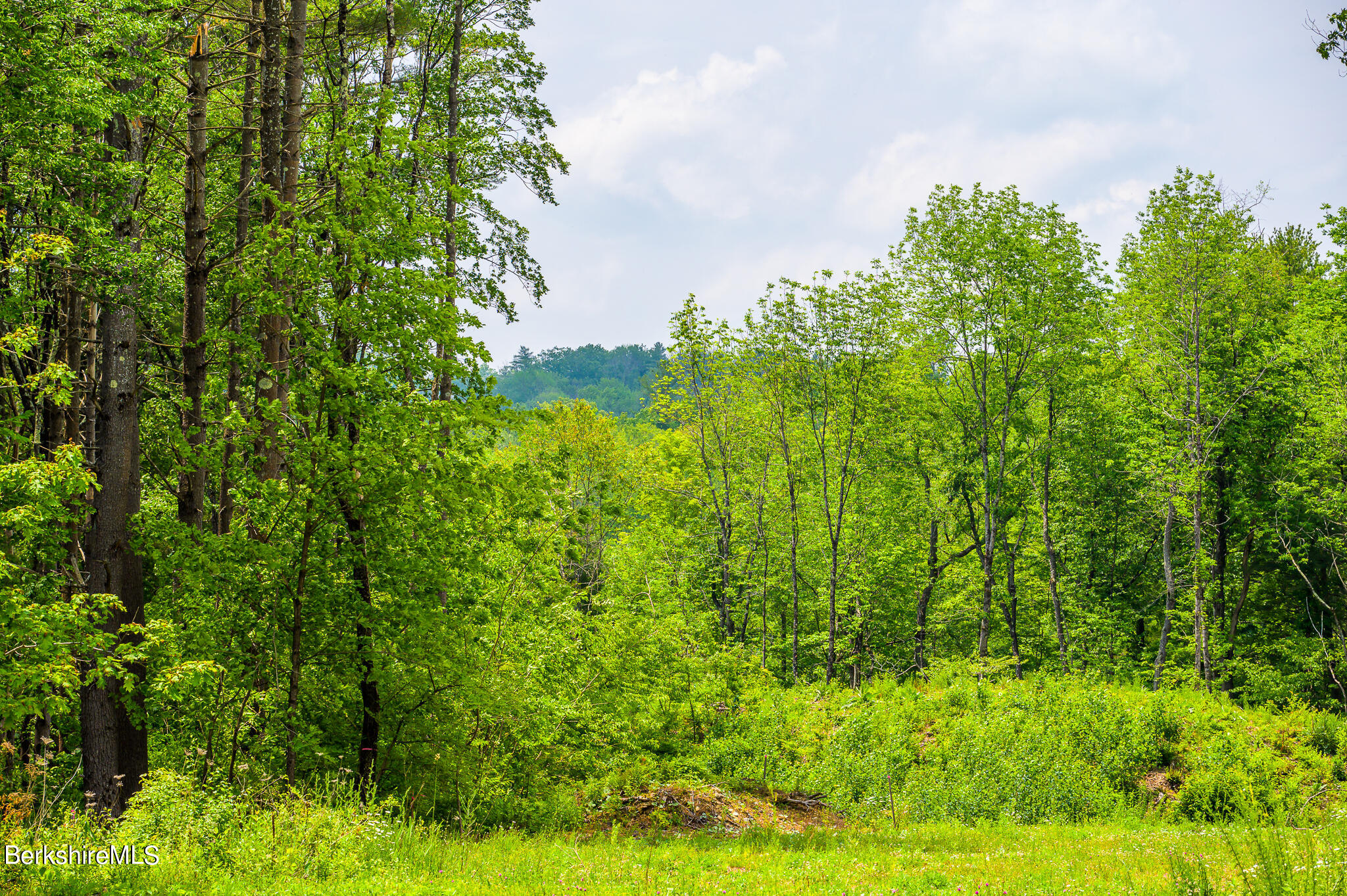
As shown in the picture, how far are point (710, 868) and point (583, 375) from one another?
573ft

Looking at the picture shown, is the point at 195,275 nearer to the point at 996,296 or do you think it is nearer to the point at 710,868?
the point at 710,868

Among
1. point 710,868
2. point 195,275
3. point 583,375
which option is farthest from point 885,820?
point 583,375

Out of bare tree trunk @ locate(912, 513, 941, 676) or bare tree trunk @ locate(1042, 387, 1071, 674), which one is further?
bare tree trunk @ locate(912, 513, 941, 676)

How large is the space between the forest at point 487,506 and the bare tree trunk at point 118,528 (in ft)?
0.17

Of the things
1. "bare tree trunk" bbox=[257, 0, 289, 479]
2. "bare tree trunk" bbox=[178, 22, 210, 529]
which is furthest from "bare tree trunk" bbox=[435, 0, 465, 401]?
"bare tree trunk" bbox=[178, 22, 210, 529]

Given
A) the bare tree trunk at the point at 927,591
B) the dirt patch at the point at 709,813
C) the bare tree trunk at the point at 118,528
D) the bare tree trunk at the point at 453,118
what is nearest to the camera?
the bare tree trunk at the point at 118,528

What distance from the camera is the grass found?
213 inches

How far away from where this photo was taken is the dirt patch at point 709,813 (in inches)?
432

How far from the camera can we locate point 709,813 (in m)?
11.7

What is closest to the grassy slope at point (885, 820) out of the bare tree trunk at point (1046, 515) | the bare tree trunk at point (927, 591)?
the bare tree trunk at point (1046, 515)

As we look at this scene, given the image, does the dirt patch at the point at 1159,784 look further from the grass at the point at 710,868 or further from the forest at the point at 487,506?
the grass at the point at 710,868

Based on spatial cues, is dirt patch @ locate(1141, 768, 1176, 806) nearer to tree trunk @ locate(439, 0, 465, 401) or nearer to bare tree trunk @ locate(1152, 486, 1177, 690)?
bare tree trunk @ locate(1152, 486, 1177, 690)

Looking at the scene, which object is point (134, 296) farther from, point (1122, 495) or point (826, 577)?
point (1122, 495)

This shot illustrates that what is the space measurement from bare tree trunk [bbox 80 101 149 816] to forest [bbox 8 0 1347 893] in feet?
0.17
